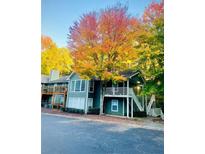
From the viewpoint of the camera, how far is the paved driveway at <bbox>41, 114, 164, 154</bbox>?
1722 mm

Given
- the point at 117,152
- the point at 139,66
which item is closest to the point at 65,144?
the point at 117,152

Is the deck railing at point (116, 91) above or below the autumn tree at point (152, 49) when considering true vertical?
below

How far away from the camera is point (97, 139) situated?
1.99 m

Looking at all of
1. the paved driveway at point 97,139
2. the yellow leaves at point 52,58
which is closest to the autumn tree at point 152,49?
the paved driveway at point 97,139

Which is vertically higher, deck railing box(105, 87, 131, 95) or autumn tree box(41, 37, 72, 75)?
autumn tree box(41, 37, 72, 75)

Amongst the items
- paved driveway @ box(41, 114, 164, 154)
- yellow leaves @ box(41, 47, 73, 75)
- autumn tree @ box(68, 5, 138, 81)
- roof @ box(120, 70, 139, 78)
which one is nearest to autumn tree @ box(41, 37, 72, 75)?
yellow leaves @ box(41, 47, 73, 75)

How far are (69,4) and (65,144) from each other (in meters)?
1.49

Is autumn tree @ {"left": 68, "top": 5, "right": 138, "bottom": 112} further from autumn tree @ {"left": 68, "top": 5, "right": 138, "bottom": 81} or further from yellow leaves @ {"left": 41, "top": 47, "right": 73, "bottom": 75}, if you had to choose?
yellow leaves @ {"left": 41, "top": 47, "right": 73, "bottom": 75}

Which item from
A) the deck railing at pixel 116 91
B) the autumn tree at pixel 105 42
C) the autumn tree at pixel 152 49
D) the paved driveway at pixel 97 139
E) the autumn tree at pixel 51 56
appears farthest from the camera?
the deck railing at pixel 116 91

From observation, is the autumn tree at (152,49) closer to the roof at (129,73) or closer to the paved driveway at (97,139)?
the roof at (129,73)

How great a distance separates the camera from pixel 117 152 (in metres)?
1.68

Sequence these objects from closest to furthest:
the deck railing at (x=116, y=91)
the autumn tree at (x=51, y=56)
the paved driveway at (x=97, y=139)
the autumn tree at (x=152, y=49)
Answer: the paved driveway at (x=97, y=139), the autumn tree at (x=152, y=49), the autumn tree at (x=51, y=56), the deck railing at (x=116, y=91)

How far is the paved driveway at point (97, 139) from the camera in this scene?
1722mm
